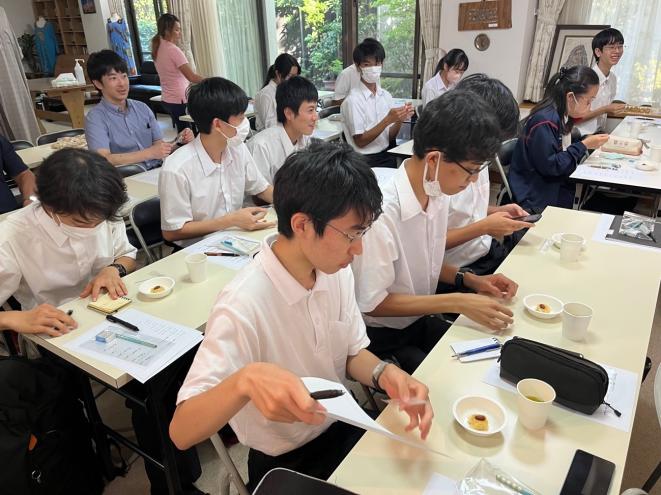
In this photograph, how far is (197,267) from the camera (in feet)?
5.73

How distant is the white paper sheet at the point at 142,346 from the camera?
1325mm

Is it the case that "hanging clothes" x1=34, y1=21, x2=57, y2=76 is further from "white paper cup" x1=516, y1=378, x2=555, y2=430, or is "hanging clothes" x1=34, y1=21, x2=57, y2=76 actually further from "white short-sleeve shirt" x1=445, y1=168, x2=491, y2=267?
"white paper cup" x1=516, y1=378, x2=555, y2=430

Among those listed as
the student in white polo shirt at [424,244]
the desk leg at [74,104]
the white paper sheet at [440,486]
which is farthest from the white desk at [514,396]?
the desk leg at [74,104]

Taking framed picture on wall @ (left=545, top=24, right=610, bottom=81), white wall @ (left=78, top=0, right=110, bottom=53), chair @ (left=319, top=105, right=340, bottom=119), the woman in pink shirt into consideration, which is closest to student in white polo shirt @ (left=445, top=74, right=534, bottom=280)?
chair @ (left=319, top=105, right=340, bottom=119)

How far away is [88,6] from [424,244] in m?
9.42

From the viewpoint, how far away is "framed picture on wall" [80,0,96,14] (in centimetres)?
841

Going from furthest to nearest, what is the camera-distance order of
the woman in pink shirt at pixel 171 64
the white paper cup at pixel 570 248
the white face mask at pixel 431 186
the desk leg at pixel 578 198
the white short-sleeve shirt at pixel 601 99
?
the woman in pink shirt at pixel 171 64
the white short-sleeve shirt at pixel 601 99
the desk leg at pixel 578 198
the white paper cup at pixel 570 248
the white face mask at pixel 431 186

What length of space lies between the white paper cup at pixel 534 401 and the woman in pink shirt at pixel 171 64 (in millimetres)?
4907

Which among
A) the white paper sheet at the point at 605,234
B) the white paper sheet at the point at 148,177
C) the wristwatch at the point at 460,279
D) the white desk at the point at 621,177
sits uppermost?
the white paper sheet at the point at 148,177

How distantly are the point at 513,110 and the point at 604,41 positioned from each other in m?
3.03

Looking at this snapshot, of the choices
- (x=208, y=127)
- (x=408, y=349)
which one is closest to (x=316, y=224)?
(x=408, y=349)

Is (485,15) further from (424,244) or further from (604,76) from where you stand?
(424,244)

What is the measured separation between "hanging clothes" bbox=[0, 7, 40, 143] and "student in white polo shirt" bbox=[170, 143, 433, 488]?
573 centimetres

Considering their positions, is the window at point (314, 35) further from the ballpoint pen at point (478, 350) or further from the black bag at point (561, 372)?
the black bag at point (561, 372)
